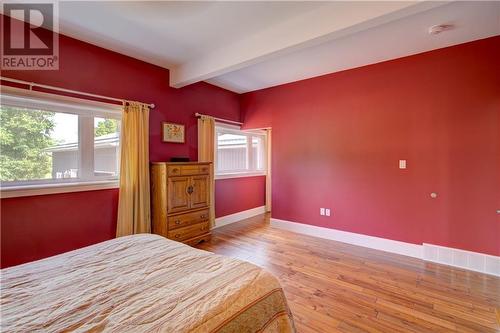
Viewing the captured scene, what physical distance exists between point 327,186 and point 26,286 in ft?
11.9

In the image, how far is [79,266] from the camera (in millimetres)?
1392

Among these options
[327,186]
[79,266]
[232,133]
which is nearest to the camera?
[79,266]

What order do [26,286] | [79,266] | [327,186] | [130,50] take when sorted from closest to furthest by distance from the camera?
1. [26,286]
2. [79,266]
3. [130,50]
4. [327,186]

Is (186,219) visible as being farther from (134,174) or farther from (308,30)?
(308,30)

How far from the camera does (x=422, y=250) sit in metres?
3.01

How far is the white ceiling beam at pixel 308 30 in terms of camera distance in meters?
1.80

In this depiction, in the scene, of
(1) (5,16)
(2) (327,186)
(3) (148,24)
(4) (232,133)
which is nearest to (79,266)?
(3) (148,24)

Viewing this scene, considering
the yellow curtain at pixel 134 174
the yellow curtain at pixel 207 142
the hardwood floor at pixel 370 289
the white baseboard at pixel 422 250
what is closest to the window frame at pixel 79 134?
the yellow curtain at pixel 134 174

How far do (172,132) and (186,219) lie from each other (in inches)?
55.1

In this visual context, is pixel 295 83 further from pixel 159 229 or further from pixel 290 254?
pixel 159 229

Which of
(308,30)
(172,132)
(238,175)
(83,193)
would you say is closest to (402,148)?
(308,30)

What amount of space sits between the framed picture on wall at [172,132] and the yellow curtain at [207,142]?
0.36 metres

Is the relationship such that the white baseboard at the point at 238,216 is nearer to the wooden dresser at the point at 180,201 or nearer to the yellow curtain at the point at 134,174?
the wooden dresser at the point at 180,201

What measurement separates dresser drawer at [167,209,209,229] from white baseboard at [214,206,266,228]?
86 cm
